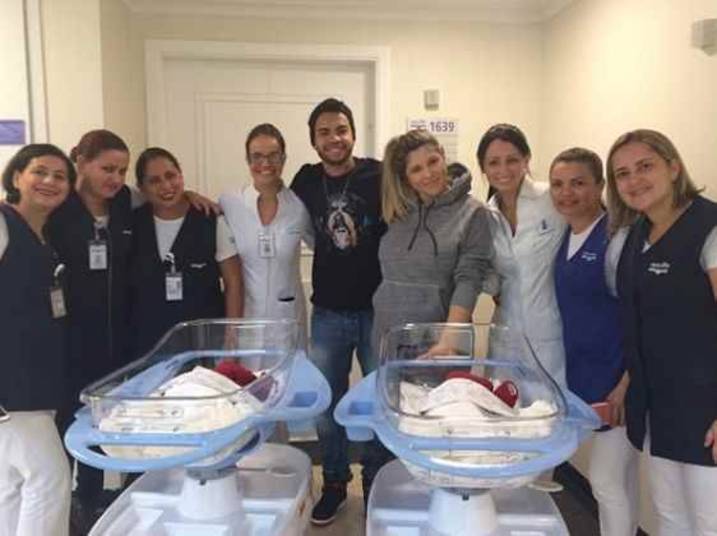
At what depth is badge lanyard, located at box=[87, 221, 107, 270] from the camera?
2072 millimetres

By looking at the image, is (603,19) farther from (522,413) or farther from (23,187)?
(23,187)

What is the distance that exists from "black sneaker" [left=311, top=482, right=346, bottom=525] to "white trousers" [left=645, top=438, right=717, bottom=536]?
1.22 metres

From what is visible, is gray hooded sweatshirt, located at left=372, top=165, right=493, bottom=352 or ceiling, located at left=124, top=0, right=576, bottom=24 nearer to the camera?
gray hooded sweatshirt, located at left=372, top=165, right=493, bottom=352

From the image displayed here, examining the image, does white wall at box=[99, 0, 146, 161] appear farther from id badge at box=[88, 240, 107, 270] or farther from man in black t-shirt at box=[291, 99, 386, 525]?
man in black t-shirt at box=[291, 99, 386, 525]

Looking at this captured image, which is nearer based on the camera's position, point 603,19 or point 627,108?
point 627,108

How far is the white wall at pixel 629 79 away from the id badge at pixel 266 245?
4.67 ft

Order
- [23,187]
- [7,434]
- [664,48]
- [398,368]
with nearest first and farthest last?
[398,368], [7,434], [23,187], [664,48]

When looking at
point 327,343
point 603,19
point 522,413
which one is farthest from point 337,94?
point 522,413

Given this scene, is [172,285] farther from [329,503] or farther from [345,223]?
[329,503]

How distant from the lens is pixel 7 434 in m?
1.74

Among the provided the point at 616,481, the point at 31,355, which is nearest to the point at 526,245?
the point at 616,481

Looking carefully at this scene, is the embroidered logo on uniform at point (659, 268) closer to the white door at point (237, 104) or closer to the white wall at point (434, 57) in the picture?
the white wall at point (434, 57)

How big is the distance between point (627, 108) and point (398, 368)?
1.67 m

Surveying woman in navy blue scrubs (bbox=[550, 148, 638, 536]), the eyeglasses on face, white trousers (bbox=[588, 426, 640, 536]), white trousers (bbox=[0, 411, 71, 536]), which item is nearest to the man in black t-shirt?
the eyeglasses on face
